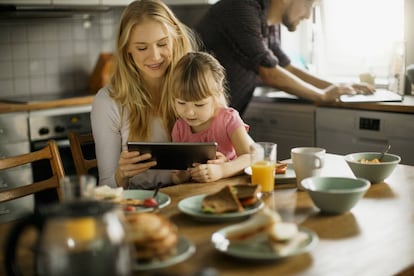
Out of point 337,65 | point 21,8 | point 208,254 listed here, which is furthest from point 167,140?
point 337,65

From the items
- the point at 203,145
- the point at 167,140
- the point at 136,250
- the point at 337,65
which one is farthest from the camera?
the point at 337,65

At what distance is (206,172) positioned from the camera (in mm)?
1856

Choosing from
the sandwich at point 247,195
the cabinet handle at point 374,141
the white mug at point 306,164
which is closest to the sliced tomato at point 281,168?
the white mug at point 306,164

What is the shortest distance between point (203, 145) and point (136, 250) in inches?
25.3

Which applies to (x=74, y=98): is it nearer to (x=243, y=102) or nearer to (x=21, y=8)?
(x=21, y=8)

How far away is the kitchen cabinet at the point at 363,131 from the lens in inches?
120

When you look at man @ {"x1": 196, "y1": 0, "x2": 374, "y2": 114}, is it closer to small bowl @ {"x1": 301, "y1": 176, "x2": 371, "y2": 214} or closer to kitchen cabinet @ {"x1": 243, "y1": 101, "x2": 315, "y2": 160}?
kitchen cabinet @ {"x1": 243, "y1": 101, "x2": 315, "y2": 160}

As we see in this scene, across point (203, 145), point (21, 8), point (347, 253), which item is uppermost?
point (21, 8)

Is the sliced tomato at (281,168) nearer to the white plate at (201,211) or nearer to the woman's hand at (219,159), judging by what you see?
the woman's hand at (219,159)

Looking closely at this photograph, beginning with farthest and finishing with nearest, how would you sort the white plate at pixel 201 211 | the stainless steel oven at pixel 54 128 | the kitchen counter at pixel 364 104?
1. the stainless steel oven at pixel 54 128
2. the kitchen counter at pixel 364 104
3. the white plate at pixel 201 211

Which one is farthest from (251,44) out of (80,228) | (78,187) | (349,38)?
(80,228)

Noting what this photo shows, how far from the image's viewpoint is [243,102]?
3268mm

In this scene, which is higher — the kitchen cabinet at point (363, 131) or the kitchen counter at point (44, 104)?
the kitchen counter at point (44, 104)

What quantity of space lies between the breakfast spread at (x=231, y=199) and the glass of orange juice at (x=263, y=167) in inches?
6.5
